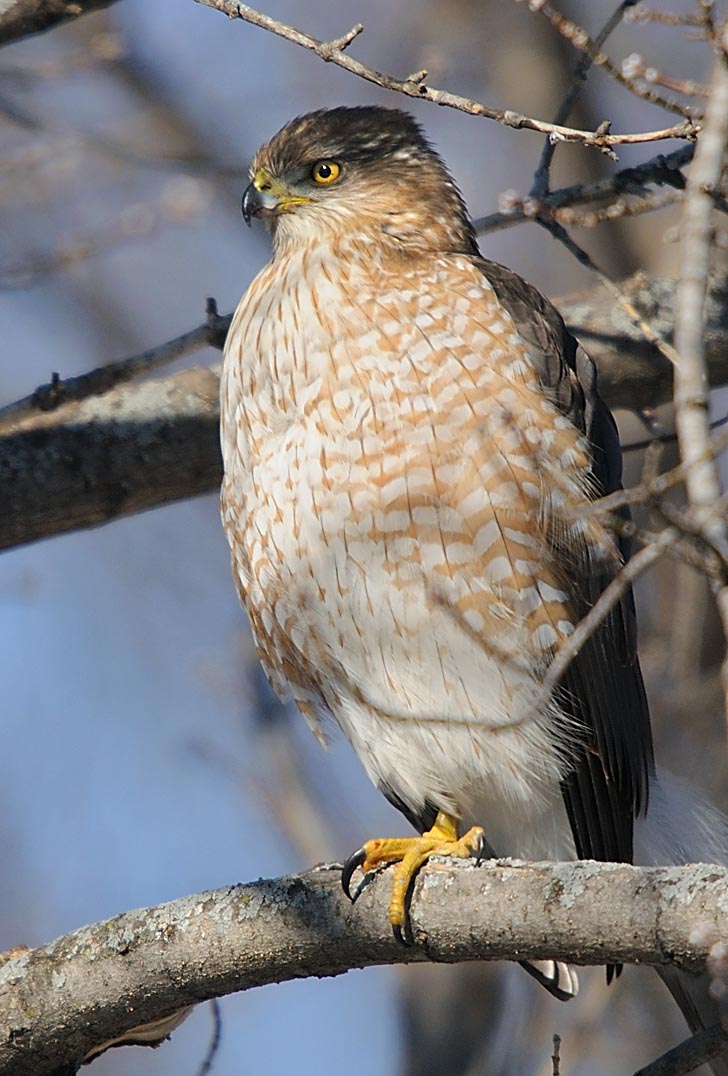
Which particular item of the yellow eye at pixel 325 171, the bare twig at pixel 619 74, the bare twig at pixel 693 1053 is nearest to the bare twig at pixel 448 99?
the bare twig at pixel 619 74

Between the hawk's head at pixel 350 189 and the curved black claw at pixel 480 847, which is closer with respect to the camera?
the curved black claw at pixel 480 847

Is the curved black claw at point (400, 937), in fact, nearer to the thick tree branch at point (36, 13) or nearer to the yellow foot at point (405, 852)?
the yellow foot at point (405, 852)

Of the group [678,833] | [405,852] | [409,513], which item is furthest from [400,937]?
[678,833]

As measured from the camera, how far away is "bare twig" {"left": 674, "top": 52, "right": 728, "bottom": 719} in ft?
5.96

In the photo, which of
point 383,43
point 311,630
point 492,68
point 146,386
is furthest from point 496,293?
point 383,43

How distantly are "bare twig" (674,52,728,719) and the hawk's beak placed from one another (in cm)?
230

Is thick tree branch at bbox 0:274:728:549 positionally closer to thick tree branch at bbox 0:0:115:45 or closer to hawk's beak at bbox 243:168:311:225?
hawk's beak at bbox 243:168:311:225

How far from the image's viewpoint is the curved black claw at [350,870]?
3.09 meters

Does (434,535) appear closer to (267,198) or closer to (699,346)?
(267,198)

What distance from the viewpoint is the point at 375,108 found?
4488 millimetres

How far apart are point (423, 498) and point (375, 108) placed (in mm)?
1685

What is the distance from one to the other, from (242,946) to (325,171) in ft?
7.89

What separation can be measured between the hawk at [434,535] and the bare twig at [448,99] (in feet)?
2.77

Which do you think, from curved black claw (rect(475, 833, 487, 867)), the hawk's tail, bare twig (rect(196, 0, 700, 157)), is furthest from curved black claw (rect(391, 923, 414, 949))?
bare twig (rect(196, 0, 700, 157))
